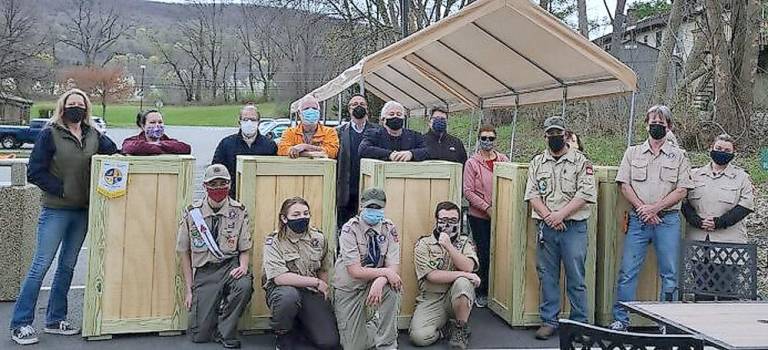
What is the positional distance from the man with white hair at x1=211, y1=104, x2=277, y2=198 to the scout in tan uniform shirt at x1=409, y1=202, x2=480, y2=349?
4.79ft

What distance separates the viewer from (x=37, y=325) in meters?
5.60

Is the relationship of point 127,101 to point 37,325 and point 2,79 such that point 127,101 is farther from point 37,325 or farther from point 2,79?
point 37,325

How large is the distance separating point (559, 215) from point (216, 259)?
8.02ft

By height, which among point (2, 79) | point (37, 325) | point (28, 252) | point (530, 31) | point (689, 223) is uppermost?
point (2, 79)

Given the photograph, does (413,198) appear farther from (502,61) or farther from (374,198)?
(502,61)

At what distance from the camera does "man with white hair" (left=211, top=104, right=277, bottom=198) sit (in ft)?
19.4

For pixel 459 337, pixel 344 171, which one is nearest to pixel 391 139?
pixel 344 171

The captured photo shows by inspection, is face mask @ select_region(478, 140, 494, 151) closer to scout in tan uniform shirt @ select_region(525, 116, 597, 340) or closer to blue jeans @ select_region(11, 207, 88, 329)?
scout in tan uniform shirt @ select_region(525, 116, 597, 340)

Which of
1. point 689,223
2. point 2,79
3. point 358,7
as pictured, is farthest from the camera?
point 2,79

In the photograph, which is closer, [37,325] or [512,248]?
[37,325]

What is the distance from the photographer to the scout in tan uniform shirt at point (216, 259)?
526cm

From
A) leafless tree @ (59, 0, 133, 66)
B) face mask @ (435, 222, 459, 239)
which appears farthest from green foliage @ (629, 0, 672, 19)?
leafless tree @ (59, 0, 133, 66)

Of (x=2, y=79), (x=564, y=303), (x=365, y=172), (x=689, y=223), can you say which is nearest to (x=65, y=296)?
(x=365, y=172)

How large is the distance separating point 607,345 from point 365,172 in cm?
320
